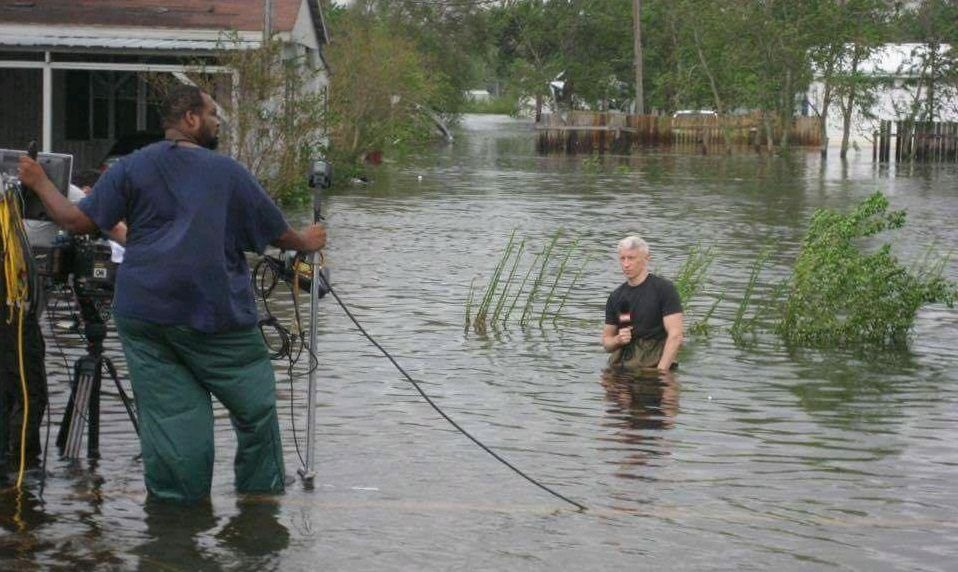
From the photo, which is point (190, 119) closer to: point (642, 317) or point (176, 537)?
point (176, 537)

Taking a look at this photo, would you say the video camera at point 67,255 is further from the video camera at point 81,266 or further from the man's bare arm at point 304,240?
the man's bare arm at point 304,240

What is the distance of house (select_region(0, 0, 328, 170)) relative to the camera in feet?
92.8

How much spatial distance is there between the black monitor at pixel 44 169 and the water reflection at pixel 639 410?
304cm

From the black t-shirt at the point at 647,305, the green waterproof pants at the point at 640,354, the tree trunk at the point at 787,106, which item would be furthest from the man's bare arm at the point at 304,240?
the tree trunk at the point at 787,106

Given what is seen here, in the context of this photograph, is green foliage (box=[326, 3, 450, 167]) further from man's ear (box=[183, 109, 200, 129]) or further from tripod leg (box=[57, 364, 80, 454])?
man's ear (box=[183, 109, 200, 129])

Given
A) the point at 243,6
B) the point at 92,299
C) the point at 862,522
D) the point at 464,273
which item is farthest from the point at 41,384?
the point at 243,6

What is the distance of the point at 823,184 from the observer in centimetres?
4025

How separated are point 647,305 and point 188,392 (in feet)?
16.5

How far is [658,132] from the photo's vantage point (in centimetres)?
6475

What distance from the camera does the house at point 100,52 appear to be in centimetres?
2830

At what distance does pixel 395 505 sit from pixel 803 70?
173 ft

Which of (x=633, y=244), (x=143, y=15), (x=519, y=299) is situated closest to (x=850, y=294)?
(x=633, y=244)

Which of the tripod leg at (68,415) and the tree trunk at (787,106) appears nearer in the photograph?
the tripod leg at (68,415)

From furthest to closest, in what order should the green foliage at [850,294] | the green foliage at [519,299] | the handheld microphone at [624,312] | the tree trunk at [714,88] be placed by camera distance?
the tree trunk at [714,88]
the green foliage at [519,299]
the green foliage at [850,294]
the handheld microphone at [624,312]
